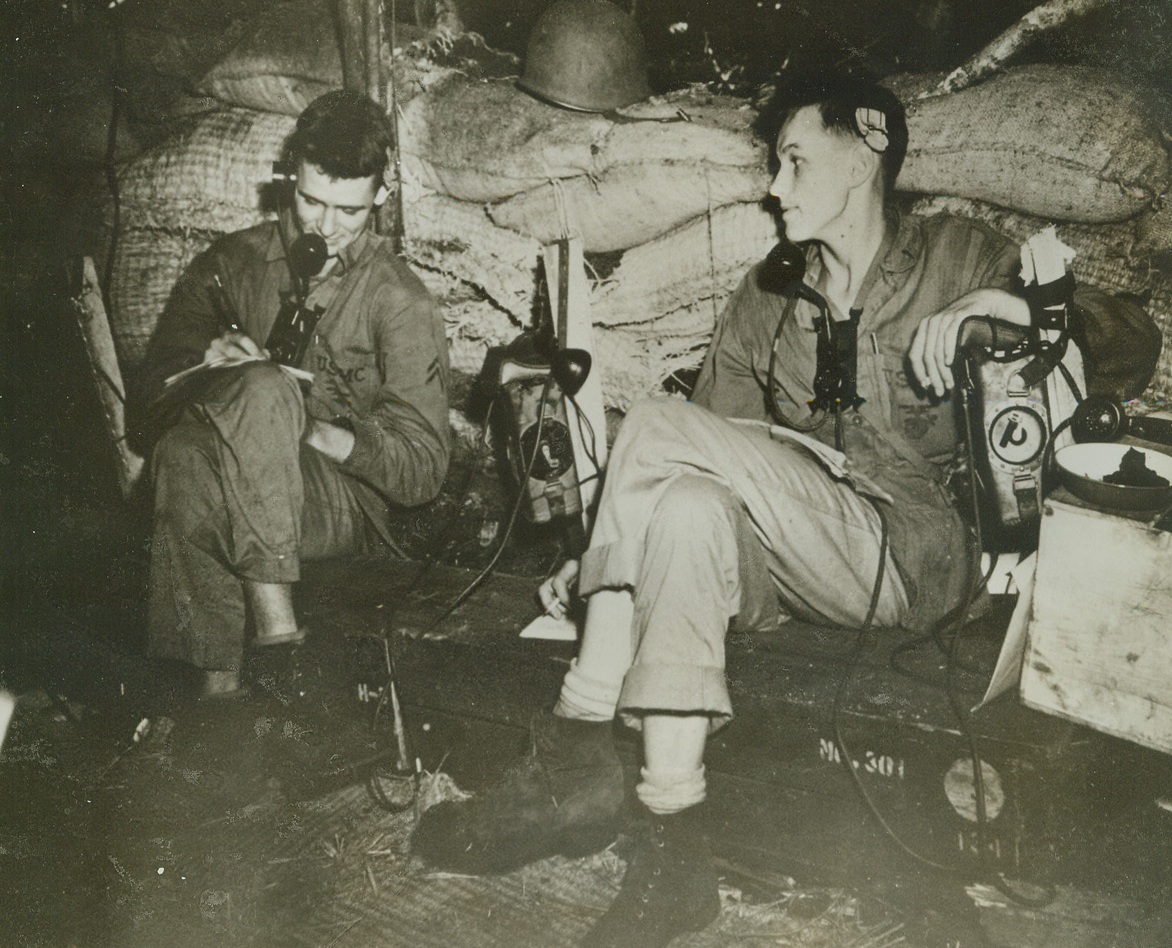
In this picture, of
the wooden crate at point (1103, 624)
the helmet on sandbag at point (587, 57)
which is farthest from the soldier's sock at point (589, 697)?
the helmet on sandbag at point (587, 57)

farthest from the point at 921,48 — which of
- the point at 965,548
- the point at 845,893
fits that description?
the point at 845,893

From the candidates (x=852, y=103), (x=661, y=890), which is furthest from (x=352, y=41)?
(x=661, y=890)

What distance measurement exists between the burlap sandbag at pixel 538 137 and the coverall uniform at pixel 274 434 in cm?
33

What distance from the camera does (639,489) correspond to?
1773mm

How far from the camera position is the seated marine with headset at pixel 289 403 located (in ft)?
7.68

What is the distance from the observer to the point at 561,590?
2266mm

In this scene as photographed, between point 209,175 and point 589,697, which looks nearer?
point 589,697

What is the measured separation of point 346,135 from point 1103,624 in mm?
2262

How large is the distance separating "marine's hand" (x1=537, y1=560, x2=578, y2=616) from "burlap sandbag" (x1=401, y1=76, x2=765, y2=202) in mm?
1105

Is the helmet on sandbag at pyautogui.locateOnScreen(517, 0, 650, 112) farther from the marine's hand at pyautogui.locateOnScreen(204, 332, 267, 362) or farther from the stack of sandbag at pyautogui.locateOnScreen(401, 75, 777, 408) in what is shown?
the marine's hand at pyautogui.locateOnScreen(204, 332, 267, 362)

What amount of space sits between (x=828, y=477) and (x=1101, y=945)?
3.60ft

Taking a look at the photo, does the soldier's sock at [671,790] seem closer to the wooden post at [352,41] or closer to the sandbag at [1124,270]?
the sandbag at [1124,270]

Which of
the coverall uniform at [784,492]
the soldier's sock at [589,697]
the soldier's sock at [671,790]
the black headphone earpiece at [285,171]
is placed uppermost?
the black headphone earpiece at [285,171]

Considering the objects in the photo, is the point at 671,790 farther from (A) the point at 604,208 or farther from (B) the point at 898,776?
(A) the point at 604,208
